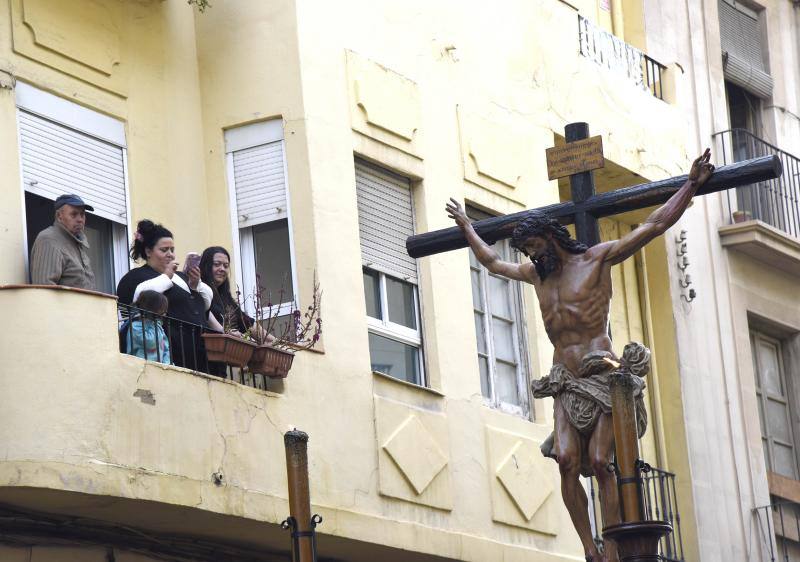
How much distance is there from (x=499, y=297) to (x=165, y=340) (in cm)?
542

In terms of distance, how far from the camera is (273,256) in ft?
60.7

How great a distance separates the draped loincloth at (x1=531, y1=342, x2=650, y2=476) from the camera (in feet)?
44.1

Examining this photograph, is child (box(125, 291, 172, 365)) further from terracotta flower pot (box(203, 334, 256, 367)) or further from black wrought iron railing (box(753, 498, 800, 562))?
black wrought iron railing (box(753, 498, 800, 562))

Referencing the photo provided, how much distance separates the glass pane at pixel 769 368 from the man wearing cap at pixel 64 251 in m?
12.0

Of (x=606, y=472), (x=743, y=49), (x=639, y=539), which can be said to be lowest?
(x=639, y=539)

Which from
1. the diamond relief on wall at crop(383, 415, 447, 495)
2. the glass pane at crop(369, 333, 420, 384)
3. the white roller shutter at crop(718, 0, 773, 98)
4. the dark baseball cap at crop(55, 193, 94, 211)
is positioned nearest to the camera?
the dark baseball cap at crop(55, 193, 94, 211)

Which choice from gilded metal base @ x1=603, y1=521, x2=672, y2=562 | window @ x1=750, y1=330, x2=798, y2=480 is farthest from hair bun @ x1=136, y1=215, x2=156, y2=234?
window @ x1=750, y1=330, x2=798, y2=480

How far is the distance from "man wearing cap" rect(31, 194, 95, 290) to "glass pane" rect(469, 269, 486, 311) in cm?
526

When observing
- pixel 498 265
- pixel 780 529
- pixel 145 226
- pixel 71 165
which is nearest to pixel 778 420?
pixel 780 529

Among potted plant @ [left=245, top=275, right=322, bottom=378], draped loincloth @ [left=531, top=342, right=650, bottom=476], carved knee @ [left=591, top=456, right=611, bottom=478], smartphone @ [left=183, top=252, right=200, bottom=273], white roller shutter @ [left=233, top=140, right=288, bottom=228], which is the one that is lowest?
carved knee @ [left=591, top=456, right=611, bottom=478]

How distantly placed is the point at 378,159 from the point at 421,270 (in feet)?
3.66

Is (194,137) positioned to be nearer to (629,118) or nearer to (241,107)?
(241,107)

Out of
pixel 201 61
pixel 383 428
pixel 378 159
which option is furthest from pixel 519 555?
pixel 201 61

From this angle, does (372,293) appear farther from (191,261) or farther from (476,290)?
(191,261)
